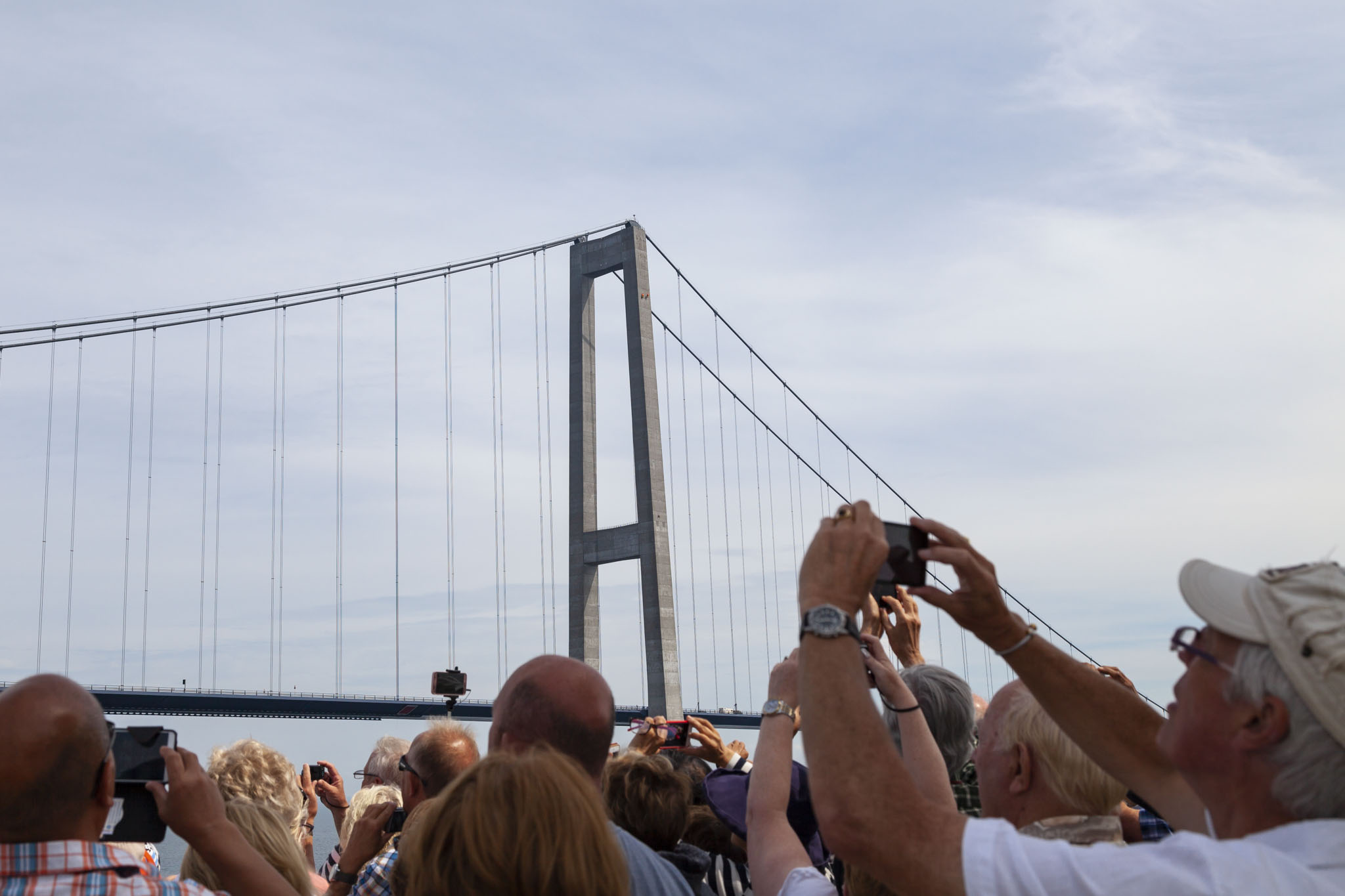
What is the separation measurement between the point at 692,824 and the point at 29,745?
1.59m

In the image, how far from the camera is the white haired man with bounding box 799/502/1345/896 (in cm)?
121

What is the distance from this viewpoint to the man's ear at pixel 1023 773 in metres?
1.95

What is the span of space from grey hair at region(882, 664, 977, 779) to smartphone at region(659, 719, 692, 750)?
0.91 m

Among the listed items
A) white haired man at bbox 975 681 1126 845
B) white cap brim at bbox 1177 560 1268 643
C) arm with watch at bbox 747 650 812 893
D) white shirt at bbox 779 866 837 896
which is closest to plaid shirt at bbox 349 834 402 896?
arm with watch at bbox 747 650 812 893

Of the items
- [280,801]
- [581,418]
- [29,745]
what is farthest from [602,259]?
[29,745]

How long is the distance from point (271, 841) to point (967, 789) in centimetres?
143

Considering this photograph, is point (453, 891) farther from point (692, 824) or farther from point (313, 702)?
point (313, 702)

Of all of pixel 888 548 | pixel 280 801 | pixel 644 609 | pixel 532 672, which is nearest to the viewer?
pixel 888 548

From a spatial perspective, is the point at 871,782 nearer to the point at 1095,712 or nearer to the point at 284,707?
the point at 1095,712

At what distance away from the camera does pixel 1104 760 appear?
1717 millimetres

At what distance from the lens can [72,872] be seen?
1707 millimetres

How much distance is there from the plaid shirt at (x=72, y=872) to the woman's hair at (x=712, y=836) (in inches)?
52.8

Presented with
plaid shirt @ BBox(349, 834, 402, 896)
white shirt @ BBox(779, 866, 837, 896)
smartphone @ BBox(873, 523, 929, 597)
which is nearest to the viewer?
smartphone @ BBox(873, 523, 929, 597)

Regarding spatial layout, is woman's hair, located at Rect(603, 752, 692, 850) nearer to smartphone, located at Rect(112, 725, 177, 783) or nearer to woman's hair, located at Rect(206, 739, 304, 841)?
smartphone, located at Rect(112, 725, 177, 783)
